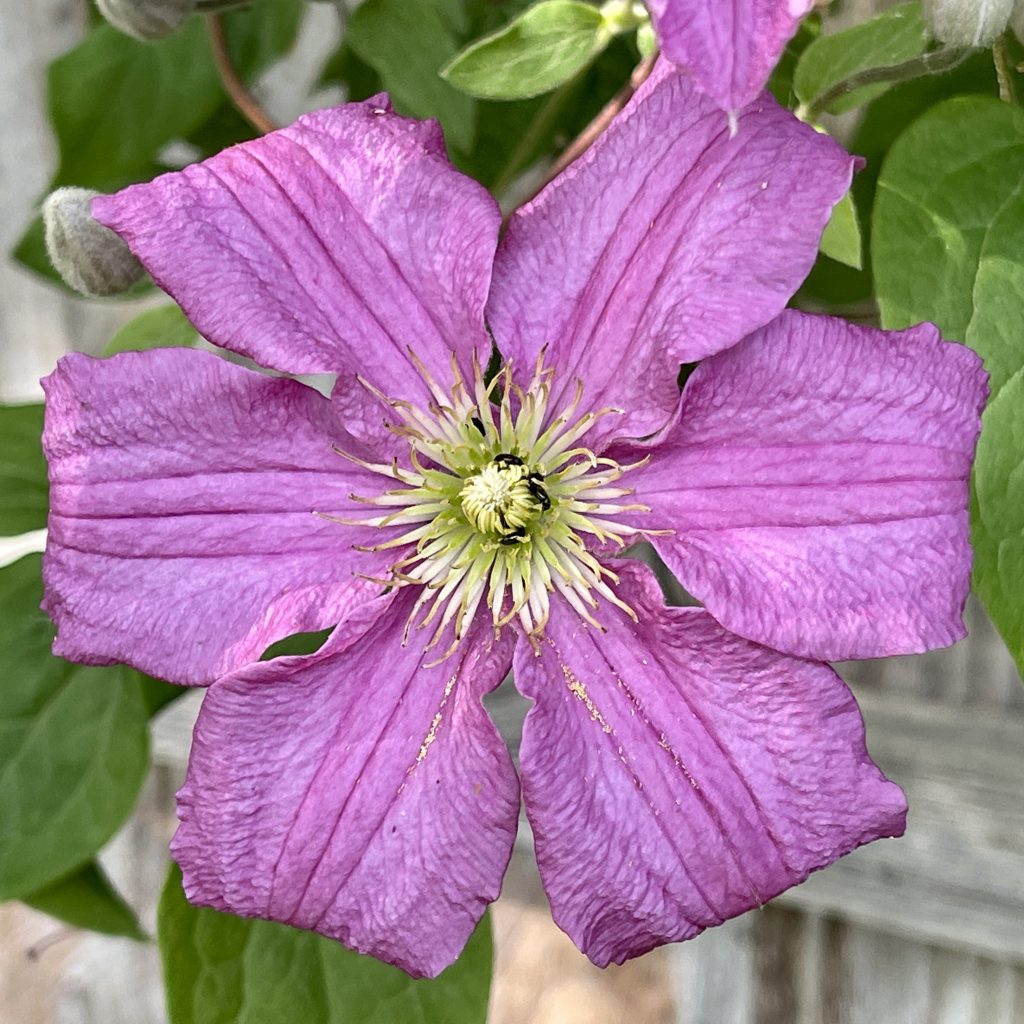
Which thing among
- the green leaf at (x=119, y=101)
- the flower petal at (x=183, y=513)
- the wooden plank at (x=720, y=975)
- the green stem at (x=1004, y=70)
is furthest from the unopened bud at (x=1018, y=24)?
the wooden plank at (x=720, y=975)

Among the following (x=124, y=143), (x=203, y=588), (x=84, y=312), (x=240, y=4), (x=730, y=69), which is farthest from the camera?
(x=84, y=312)

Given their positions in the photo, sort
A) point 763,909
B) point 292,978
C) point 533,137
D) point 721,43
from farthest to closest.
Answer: point 763,909 < point 533,137 < point 292,978 < point 721,43

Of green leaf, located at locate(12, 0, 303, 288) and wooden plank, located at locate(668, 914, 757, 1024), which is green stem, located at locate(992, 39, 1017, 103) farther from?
wooden plank, located at locate(668, 914, 757, 1024)

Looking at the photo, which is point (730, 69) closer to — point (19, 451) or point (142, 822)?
point (19, 451)

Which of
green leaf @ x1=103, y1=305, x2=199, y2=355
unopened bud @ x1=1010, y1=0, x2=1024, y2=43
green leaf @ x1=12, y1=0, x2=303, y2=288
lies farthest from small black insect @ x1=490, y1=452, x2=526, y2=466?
green leaf @ x1=12, y1=0, x2=303, y2=288

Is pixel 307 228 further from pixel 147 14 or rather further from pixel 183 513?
pixel 147 14

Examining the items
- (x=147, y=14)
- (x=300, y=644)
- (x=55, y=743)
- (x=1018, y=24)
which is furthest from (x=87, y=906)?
(x=1018, y=24)

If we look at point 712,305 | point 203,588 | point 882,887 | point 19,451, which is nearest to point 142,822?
point 19,451
